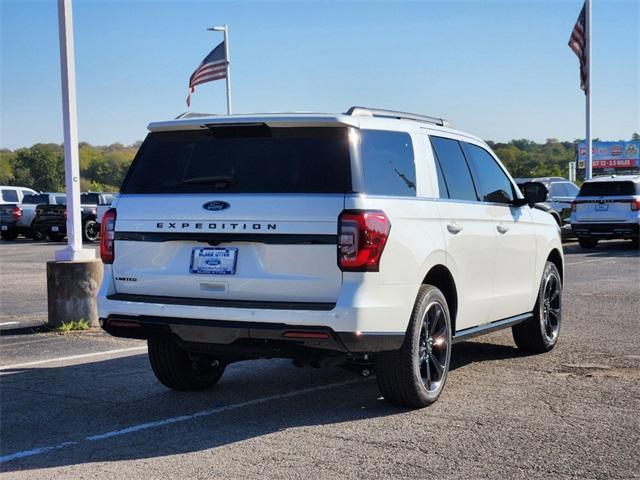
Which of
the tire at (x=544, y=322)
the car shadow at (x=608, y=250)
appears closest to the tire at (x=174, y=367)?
the tire at (x=544, y=322)

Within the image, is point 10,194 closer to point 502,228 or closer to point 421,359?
point 502,228

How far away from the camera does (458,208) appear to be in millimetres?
7031

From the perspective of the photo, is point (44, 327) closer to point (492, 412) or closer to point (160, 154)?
point (160, 154)

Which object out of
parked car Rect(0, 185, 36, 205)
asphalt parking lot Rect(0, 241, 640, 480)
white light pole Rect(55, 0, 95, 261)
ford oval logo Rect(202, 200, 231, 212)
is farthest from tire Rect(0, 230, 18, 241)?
ford oval logo Rect(202, 200, 231, 212)

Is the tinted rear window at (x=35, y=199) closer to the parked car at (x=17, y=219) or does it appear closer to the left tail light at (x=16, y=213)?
the parked car at (x=17, y=219)

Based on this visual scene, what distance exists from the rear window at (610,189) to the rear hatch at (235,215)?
782 inches

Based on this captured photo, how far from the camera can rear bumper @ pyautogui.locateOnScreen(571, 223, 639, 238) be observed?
78.5 feet

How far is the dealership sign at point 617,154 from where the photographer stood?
393 ft

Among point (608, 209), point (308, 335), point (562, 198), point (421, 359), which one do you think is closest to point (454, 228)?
point (421, 359)

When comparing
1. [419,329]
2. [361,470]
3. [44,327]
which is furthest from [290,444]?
[44,327]

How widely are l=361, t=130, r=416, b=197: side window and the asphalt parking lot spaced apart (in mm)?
1509

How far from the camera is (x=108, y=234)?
6.50 meters

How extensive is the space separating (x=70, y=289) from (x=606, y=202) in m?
17.2

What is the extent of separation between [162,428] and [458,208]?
2688mm
